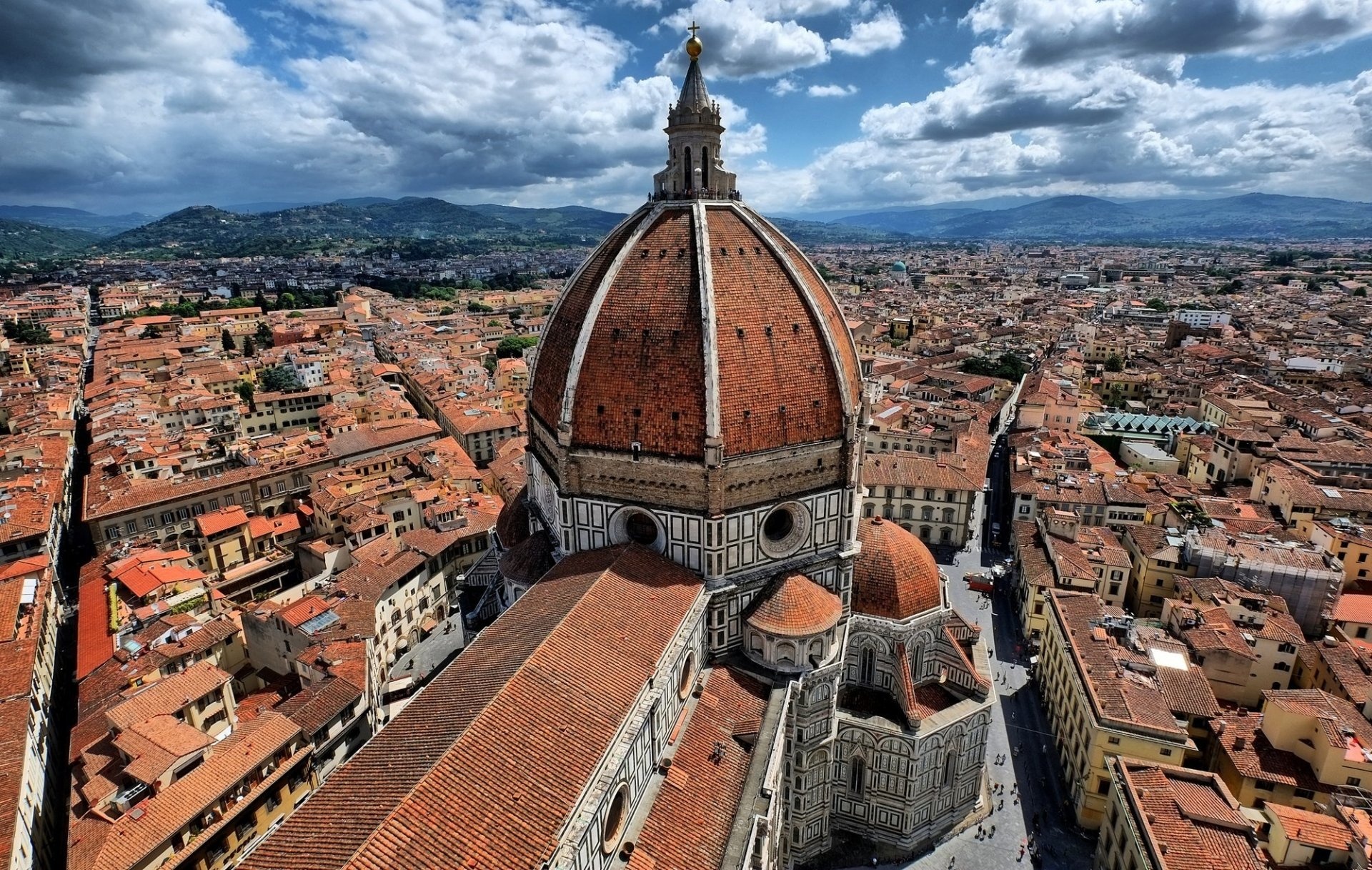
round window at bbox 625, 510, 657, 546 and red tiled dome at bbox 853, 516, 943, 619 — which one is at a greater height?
round window at bbox 625, 510, 657, 546

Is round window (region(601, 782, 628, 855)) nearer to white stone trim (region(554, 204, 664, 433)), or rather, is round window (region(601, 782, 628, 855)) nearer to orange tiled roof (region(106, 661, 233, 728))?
white stone trim (region(554, 204, 664, 433))

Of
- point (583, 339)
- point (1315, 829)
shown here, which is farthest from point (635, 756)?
point (1315, 829)

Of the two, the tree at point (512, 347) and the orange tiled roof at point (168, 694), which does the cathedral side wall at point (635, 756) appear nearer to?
the orange tiled roof at point (168, 694)

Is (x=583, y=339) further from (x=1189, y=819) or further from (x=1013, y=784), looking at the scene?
(x=1013, y=784)

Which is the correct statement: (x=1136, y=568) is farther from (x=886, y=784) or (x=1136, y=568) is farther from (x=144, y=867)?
(x=144, y=867)

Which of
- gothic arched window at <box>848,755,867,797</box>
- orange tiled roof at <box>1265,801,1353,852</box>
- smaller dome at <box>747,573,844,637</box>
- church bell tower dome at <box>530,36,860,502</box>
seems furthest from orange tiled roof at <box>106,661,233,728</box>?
orange tiled roof at <box>1265,801,1353,852</box>

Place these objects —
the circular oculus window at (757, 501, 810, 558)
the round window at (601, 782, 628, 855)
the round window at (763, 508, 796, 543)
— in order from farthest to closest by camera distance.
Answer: the round window at (763, 508, 796, 543), the circular oculus window at (757, 501, 810, 558), the round window at (601, 782, 628, 855)

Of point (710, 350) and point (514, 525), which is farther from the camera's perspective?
point (514, 525)
